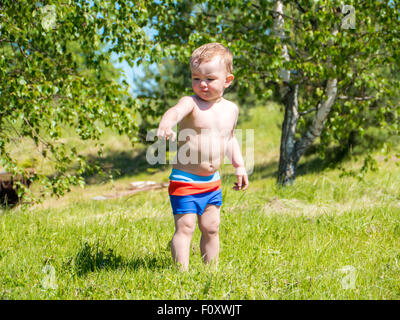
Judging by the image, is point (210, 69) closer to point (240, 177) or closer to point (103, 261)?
point (240, 177)

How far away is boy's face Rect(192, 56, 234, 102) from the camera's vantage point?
275cm

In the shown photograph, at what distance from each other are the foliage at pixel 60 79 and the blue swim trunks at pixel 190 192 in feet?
9.25

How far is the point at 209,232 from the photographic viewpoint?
3025 mm

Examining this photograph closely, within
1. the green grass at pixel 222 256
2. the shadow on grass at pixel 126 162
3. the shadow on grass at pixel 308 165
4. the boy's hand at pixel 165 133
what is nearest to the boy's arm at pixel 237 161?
the green grass at pixel 222 256

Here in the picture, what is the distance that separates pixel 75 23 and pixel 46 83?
3.71 feet

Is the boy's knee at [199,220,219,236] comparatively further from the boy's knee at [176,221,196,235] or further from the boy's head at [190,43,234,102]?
the boy's head at [190,43,234,102]

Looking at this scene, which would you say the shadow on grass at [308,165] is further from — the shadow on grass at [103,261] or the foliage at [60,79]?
the shadow on grass at [103,261]

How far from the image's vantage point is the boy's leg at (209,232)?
118 inches

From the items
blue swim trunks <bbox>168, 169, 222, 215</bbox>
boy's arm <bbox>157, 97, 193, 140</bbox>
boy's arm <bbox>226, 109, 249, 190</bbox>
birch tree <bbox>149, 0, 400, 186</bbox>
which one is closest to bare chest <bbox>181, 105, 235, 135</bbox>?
boy's arm <bbox>157, 97, 193, 140</bbox>

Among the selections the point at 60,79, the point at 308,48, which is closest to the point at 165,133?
the point at 60,79

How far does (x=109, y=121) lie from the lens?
5.54m

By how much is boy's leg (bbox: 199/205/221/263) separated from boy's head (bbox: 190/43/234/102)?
0.81 metres

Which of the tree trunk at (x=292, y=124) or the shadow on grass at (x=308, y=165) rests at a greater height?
the tree trunk at (x=292, y=124)
